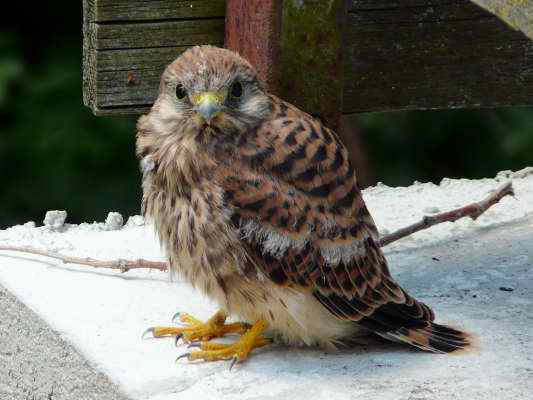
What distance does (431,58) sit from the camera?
3428 millimetres

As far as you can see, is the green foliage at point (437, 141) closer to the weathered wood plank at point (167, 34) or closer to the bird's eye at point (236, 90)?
the weathered wood plank at point (167, 34)

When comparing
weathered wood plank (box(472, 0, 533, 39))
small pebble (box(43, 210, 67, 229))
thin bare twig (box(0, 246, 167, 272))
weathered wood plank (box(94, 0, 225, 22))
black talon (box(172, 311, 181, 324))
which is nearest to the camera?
weathered wood plank (box(472, 0, 533, 39))

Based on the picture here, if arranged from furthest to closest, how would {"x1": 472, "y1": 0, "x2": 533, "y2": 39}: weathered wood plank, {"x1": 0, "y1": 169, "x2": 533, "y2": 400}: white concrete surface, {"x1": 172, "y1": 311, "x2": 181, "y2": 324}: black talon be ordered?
{"x1": 172, "y1": 311, "x2": 181, "y2": 324}: black talon
{"x1": 0, "y1": 169, "x2": 533, "y2": 400}: white concrete surface
{"x1": 472, "y1": 0, "x2": 533, "y2": 39}: weathered wood plank

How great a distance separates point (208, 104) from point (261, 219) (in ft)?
0.95

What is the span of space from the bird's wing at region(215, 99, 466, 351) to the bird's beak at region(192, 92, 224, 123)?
0.11 m

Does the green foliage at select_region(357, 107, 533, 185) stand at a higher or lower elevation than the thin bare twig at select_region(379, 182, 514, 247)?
lower

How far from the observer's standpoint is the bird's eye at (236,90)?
2.80m

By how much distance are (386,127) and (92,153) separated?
4.66ft

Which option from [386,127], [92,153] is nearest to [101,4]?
[92,153]

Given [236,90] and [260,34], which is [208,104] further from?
[260,34]

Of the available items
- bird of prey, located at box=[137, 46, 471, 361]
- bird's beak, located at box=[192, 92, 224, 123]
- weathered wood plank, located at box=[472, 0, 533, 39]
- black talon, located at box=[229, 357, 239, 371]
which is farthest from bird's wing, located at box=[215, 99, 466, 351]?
weathered wood plank, located at box=[472, 0, 533, 39]

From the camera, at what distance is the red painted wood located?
120 inches

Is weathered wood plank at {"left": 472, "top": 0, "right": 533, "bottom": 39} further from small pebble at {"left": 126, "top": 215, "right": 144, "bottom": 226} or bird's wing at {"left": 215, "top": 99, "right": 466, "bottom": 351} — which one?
small pebble at {"left": 126, "top": 215, "right": 144, "bottom": 226}

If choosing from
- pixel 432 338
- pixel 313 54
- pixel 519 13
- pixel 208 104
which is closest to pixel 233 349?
pixel 432 338
